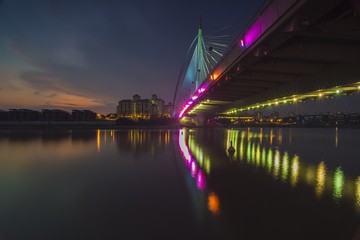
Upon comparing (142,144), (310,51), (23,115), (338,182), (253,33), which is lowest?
(142,144)

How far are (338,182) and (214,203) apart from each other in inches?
218

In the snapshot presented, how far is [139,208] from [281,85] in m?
19.3

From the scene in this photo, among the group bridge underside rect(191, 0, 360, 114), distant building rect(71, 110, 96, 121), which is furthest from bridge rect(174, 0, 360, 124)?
distant building rect(71, 110, 96, 121)

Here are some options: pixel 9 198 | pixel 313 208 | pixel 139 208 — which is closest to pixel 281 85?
pixel 313 208

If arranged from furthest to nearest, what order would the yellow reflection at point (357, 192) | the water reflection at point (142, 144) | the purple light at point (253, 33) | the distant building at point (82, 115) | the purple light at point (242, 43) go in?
the distant building at point (82, 115) → the water reflection at point (142, 144) → the purple light at point (242, 43) → the purple light at point (253, 33) → the yellow reflection at point (357, 192)

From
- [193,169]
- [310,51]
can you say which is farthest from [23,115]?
[310,51]

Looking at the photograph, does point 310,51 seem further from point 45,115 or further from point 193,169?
point 45,115

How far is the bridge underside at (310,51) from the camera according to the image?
24.9ft

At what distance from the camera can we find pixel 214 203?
666 centimetres

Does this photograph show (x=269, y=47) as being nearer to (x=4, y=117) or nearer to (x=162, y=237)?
(x=162, y=237)

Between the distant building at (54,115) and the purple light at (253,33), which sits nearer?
the purple light at (253,33)

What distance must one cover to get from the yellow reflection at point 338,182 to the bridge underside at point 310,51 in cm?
508

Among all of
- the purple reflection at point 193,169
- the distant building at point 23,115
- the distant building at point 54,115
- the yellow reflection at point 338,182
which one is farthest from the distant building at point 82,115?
the yellow reflection at point 338,182

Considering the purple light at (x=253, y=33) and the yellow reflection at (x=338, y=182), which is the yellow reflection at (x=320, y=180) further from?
the purple light at (x=253, y=33)
